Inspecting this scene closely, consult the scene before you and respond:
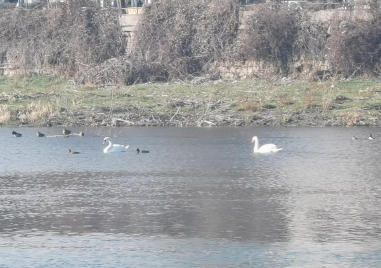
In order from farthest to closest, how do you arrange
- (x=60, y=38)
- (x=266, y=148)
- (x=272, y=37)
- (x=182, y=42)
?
(x=60, y=38)
(x=182, y=42)
(x=272, y=37)
(x=266, y=148)

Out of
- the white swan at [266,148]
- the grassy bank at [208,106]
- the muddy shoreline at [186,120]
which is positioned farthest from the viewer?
the grassy bank at [208,106]

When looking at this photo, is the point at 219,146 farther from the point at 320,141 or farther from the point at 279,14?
the point at 279,14

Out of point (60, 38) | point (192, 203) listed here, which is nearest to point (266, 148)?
point (192, 203)

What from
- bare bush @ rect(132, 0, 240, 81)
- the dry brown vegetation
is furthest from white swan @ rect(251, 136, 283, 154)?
bare bush @ rect(132, 0, 240, 81)

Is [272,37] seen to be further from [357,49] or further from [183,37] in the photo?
[183,37]

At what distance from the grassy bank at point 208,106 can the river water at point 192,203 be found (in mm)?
3796

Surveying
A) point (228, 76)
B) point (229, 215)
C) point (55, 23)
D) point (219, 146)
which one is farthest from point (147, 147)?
point (55, 23)

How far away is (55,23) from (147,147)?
79.3ft

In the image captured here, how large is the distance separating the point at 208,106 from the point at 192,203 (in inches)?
743

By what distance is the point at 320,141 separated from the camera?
3362 cm

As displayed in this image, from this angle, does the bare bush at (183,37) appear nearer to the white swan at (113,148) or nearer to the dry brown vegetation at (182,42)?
the dry brown vegetation at (182,42)

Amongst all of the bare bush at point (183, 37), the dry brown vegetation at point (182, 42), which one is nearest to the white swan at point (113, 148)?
the dry brown vegetation at point (182, 42)

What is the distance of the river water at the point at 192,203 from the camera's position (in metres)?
16.3

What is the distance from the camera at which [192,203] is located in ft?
69.8
